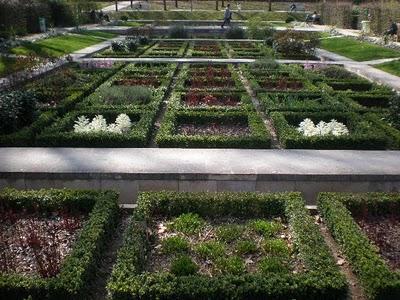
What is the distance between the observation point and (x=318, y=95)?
1195 centimetres

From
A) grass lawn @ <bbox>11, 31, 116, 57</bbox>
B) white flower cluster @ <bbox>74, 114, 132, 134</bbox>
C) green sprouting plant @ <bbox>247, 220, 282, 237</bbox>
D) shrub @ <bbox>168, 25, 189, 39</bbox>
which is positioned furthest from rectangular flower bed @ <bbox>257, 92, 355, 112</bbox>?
shrub @ <bbox>168, 25, 189, 39</bbox>

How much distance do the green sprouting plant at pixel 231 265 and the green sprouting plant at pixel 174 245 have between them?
51 centimetres

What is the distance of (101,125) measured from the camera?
362 inches

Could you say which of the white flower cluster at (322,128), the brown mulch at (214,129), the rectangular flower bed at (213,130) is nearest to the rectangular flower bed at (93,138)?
the rectangular flower bed at (213,130)

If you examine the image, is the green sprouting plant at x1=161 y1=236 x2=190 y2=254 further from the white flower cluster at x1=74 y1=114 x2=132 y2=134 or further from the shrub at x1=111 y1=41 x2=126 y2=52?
the shrub at x1=111 y1=41 x2=126 y2=52

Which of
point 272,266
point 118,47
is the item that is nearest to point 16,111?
point 272,266

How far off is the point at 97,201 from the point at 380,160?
15.5 ft

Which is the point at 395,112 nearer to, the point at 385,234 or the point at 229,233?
the point at 385,234

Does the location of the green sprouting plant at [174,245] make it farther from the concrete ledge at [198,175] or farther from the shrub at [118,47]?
the shrub at [118,47]

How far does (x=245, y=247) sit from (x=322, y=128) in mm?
4587

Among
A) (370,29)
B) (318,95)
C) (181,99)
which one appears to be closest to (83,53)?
(181,99)

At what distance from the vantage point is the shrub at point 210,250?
5.10m

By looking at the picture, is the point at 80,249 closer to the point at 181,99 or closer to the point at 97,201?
the point at 97,201

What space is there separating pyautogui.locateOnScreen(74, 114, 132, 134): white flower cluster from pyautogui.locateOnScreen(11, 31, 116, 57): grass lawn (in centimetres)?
973
